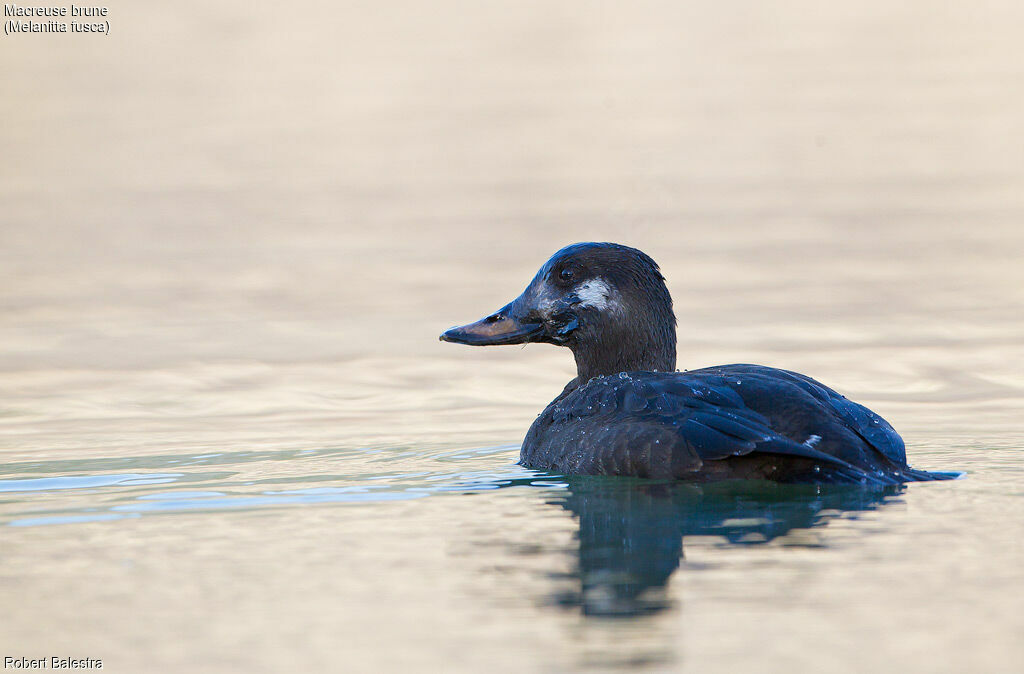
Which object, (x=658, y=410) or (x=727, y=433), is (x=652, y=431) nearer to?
(x=658, y=410)

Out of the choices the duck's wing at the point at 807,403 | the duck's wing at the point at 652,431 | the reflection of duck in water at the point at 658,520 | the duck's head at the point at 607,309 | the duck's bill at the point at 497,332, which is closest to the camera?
the reflection of duck in water at the point at 658,520

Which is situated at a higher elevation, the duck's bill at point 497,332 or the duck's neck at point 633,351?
the duck's bill at point 497,332

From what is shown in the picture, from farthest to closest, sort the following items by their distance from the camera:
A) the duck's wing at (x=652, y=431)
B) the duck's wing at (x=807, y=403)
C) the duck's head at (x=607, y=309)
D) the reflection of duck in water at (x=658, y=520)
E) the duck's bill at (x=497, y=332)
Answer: the duck's bill at (x=497, y=332) < the duck's head at (x=607, y=309) < the duck's wing at (x=807, y=403) < the duck's wing at (x=652, y=431) < the reflection of duck in water at (x=658, y=520)

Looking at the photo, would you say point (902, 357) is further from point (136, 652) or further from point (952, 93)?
point (952, 93)

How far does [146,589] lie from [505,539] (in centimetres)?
135

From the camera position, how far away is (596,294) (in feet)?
28.1

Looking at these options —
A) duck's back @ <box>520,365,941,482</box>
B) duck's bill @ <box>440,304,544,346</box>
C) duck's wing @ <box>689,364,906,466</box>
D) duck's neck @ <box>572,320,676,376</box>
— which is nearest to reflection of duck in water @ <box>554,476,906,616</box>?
duck's back @ <box>520,365,941,482</box>

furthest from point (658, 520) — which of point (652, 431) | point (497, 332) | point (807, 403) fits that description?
point (497, 332)

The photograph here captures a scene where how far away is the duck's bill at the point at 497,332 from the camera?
8883 mm

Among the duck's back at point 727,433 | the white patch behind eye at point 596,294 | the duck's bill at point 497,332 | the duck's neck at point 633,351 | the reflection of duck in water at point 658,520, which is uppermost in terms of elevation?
the white patch behind eye at point 596,294

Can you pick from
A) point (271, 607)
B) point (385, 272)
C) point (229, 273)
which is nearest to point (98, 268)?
point (229, 273)

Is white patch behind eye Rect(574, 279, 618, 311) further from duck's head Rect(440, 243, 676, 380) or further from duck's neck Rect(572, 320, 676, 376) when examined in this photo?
duck's neck Rect(572, 320, 676, 376)

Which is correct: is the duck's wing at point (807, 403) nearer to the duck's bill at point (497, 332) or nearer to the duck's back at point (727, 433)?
the duck's back at point (727, 433)

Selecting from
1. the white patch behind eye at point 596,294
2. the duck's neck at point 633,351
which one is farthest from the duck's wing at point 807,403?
the white patch behind eye at point 596,294
